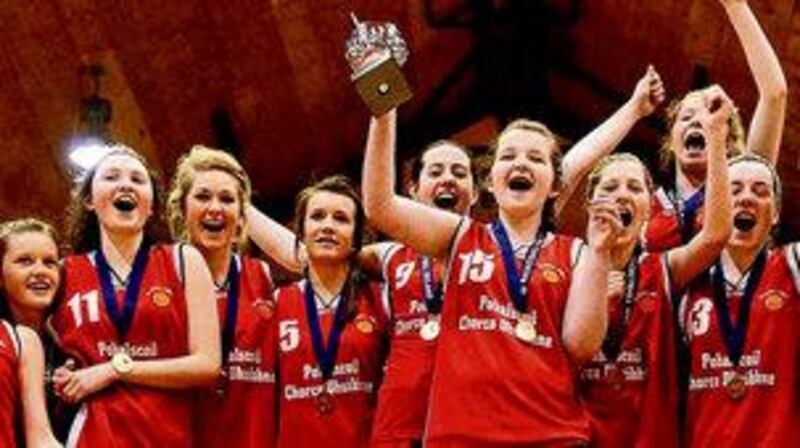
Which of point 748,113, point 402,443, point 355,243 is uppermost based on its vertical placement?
point 748,113

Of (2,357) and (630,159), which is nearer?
(2,357)

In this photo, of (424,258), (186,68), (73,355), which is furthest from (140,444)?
(186,68)

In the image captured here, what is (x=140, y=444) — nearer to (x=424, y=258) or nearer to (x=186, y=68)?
(x=424, y=258)

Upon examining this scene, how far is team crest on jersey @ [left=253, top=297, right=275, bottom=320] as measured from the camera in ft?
17.2

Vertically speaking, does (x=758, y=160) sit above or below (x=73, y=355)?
above

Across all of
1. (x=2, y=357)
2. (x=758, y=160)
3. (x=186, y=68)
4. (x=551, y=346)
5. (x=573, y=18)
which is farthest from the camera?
(x=573, y=18)

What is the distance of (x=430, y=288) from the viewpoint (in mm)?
5227

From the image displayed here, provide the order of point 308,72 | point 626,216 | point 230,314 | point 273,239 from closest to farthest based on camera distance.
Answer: point 626,216 → point 230,314 → point 273,239 → point 308,72

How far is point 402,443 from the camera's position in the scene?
16.5 ft

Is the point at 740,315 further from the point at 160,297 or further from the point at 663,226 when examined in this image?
the point at 160,297

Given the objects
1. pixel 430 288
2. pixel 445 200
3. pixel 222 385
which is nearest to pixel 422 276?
pixel 430 288

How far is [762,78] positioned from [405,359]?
145 cm

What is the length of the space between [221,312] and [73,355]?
1.75ft

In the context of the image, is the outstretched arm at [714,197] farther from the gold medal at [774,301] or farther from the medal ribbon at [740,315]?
the gold medal at [774,301]
